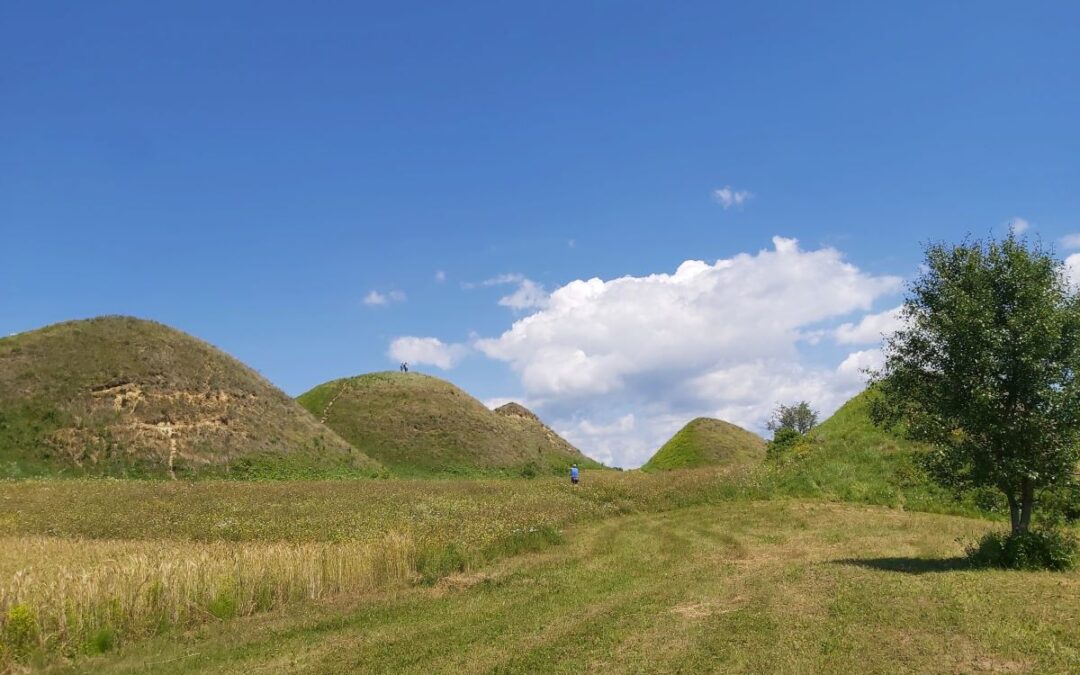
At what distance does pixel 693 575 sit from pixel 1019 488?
10.8 m

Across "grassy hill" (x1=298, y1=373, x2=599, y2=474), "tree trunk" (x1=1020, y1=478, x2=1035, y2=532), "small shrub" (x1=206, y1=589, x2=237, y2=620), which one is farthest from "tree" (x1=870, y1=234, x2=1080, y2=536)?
"grassy hill" (x1=298, y1=373, x2=599, y2=474)

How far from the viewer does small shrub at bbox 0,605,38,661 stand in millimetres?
13930

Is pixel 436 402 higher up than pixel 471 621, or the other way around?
pixel 436 402

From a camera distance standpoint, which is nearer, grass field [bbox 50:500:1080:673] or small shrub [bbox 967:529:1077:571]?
grass field [bbox 50:500:1080:673]

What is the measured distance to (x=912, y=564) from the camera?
824 inches

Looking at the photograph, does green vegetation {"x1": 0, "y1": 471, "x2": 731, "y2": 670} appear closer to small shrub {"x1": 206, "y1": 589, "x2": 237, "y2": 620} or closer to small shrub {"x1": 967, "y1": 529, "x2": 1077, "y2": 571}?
small shrub {"x1": 206, "y1": 589, "x2": 237, "y2": 620}

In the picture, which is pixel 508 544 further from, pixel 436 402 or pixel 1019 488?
pixel 436 402

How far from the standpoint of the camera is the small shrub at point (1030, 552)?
19.6 metres

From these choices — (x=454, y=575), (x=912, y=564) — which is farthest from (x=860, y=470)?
(x=454, y=575)

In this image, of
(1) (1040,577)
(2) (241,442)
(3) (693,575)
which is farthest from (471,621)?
(2) (241,442)

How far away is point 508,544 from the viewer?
2673 centimetres

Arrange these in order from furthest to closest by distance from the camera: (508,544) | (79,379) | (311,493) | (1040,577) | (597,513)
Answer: (79,379), (311,493), (597,513), (508,544), (1040,577)

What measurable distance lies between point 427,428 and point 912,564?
84.2 meters

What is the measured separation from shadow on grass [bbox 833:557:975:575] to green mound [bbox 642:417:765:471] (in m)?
67.9
